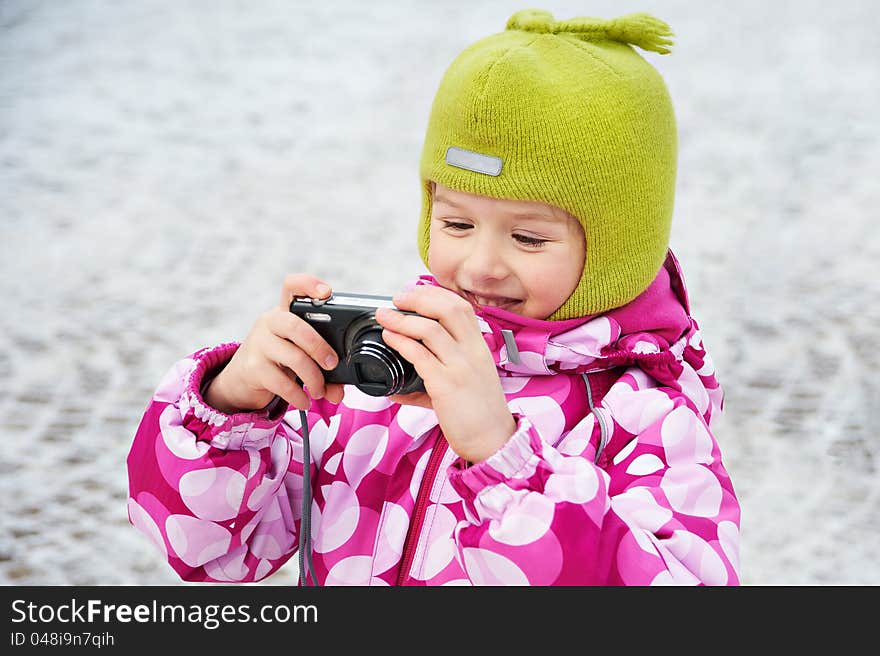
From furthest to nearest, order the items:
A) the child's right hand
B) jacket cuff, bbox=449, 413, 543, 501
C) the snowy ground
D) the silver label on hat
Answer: the snowy ground < the silver label on hat < the child's right hand < jacket cuff, bbox=449, 413, 543, 501

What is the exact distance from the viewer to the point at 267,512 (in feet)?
4.02

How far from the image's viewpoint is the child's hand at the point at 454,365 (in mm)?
992

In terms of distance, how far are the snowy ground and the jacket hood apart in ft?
4.51

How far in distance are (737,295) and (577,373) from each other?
2551mm

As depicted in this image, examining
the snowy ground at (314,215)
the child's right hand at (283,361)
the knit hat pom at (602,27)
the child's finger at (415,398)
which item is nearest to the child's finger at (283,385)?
the child's right hand at (283,361)

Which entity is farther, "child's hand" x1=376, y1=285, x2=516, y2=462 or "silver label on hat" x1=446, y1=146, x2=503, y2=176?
"silver label on hat" x1=446, y1=146, x2=503, y2=176

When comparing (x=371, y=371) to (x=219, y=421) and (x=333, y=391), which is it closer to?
(x=333, y=391)

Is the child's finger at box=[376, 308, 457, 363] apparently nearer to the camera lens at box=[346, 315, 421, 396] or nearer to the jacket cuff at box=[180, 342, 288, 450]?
the camera lens at box=[346, 315, 421, 396]

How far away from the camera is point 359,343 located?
3.47 feet

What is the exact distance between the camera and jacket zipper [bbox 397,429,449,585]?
46.6 inches

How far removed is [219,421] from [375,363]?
20 centimetres

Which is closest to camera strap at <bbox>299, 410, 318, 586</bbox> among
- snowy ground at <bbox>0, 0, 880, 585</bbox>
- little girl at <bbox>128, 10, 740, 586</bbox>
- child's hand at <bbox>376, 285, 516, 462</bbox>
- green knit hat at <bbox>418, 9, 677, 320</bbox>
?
little girl at <bbox>128, 10, 740, 586</bbox>

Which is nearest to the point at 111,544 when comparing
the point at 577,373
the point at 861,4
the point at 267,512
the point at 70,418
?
the point at 70,418
